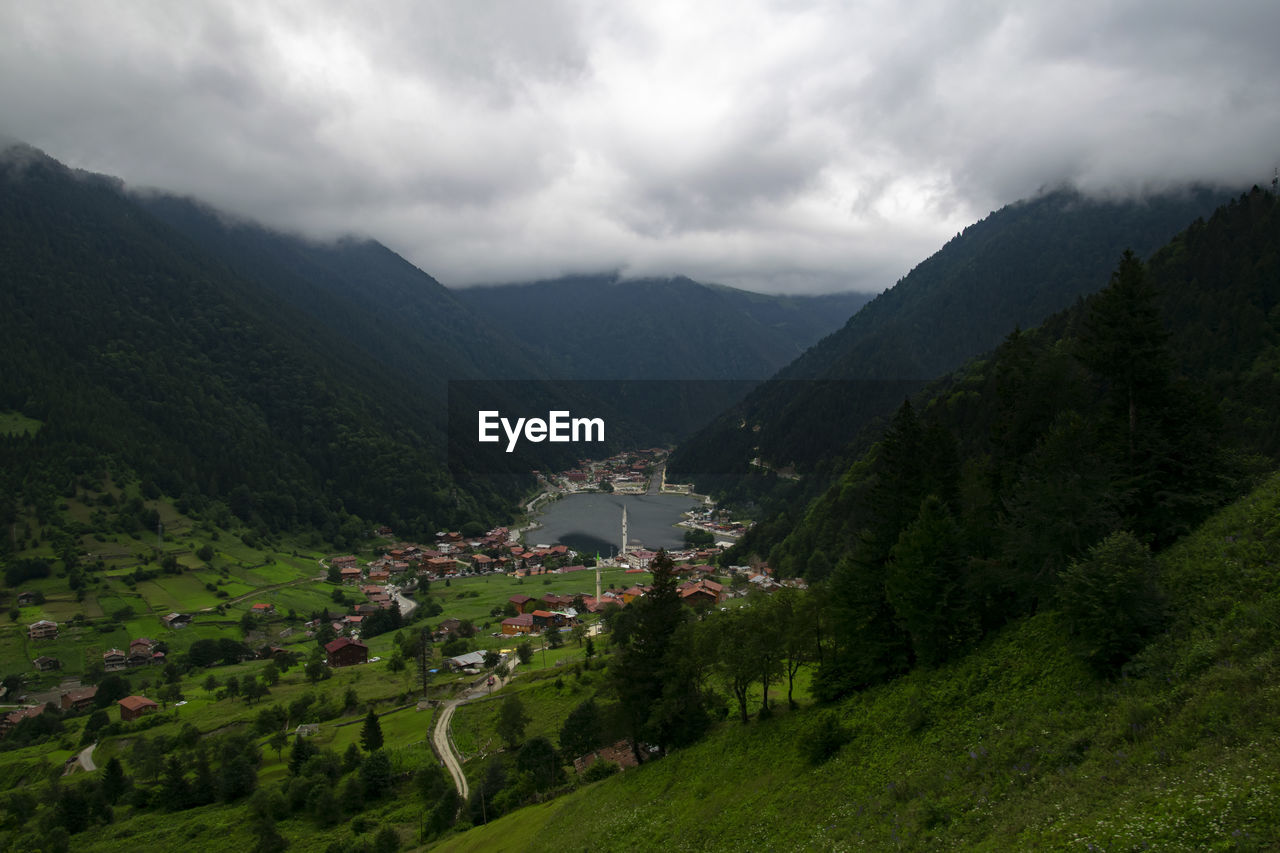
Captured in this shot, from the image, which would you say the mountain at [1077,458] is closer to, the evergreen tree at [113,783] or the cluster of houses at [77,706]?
the evergreen tree at [113,783]

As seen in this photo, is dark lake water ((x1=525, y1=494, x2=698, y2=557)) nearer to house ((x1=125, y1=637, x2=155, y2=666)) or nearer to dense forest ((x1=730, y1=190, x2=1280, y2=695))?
house ((x1=125, y1=637, x2=155, y2=666))

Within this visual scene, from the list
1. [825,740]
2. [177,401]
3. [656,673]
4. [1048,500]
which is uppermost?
[177,401]

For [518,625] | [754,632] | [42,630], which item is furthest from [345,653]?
[754,632]

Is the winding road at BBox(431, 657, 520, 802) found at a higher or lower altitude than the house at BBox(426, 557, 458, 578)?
higher

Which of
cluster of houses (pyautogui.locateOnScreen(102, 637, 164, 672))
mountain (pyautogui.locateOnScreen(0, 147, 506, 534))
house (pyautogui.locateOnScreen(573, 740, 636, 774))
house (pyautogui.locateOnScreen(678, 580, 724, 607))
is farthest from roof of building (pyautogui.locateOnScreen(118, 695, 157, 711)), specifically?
mountain (pyautogui.locateOnScreen(0, 147, 506, 534))

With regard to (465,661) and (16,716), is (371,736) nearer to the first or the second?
(465,661)

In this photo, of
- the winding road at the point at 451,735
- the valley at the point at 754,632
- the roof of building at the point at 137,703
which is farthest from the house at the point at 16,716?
the winding road at the point at 451,735

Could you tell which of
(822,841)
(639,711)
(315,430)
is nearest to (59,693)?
(639,711)
